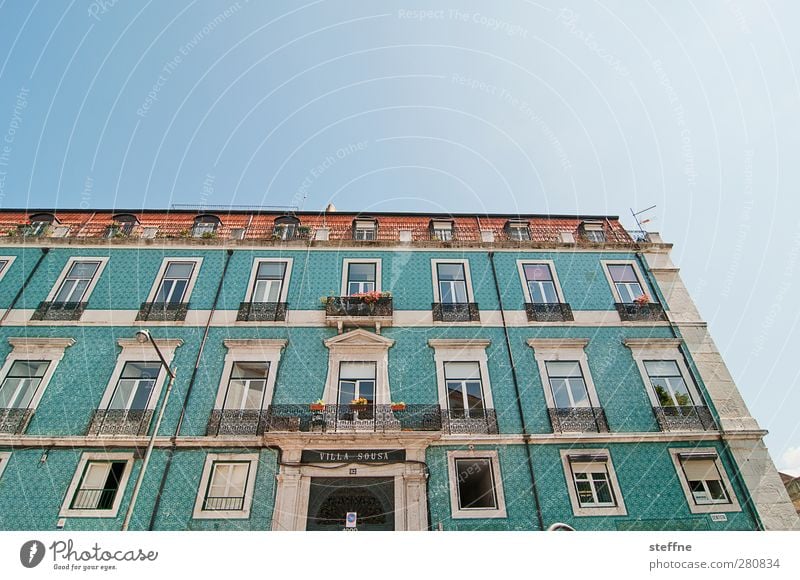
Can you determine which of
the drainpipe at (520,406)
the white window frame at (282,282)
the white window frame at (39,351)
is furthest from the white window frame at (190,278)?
the drainpipe at (520,406)

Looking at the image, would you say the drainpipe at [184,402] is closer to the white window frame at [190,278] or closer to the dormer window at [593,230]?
the white window frame at [190,278]

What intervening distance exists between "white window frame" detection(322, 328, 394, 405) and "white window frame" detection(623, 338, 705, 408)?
8324mm

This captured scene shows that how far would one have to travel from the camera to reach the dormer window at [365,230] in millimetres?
19172

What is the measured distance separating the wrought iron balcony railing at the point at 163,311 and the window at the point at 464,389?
31.0 feet

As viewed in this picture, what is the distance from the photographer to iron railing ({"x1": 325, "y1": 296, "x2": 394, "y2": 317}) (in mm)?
15922

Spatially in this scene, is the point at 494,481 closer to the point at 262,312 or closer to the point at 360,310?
the point at 360,310

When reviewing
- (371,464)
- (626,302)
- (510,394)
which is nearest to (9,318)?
(371,464)

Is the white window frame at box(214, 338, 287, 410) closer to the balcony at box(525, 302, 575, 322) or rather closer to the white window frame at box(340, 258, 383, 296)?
the white window frame at box(340, 258, 383, 296)

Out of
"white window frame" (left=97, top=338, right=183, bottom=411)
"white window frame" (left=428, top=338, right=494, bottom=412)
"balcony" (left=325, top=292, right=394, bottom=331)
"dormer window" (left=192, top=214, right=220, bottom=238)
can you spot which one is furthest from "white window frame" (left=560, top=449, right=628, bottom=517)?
"dormer window" (left=192, top=214, right=220, bottom=238)

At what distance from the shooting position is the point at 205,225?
19.3 m

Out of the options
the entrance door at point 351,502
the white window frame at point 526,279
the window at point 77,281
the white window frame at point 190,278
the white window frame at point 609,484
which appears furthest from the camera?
the white window frame at point 526,279

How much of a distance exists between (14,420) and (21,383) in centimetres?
141

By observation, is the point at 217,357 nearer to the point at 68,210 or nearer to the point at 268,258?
the point at 268,258
